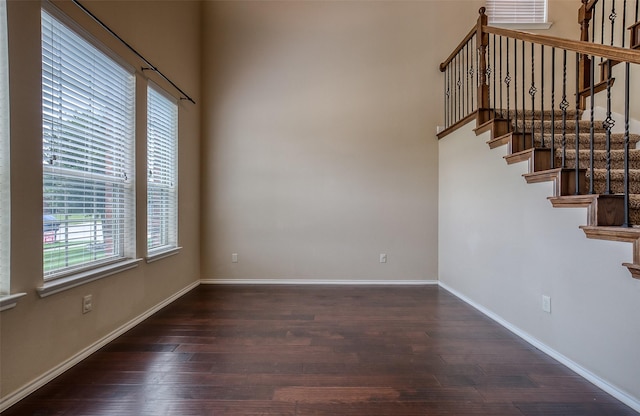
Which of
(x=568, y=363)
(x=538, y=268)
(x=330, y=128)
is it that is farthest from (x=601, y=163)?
(x=330, y=128)

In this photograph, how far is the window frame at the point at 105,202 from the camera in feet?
5.51

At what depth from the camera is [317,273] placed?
3.68 meters

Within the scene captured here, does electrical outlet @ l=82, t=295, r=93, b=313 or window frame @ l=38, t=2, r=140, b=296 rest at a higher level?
window frame @ l=38, t=2, r=140, b=296

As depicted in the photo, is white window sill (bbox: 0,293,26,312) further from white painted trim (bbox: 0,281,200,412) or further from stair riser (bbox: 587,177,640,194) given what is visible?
stair riser (bbox: 587,177,640,194)

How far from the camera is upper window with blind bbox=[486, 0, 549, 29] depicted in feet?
12.3

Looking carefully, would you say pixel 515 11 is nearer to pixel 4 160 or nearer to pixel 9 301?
pixel 4 160

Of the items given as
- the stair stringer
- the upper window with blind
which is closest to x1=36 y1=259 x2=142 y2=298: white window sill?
the stair stringer

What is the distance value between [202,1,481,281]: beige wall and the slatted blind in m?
0.35

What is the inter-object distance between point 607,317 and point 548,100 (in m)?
3.11

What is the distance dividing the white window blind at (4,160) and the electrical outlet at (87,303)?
0.51m

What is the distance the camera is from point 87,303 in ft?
6.34

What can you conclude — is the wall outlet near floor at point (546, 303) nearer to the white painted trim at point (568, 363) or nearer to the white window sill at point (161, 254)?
the white painted trim at point (568, 363)

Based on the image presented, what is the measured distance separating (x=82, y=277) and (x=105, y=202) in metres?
0.58

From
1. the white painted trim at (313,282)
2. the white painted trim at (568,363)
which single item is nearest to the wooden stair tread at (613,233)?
the white painted trim at (568,363)
